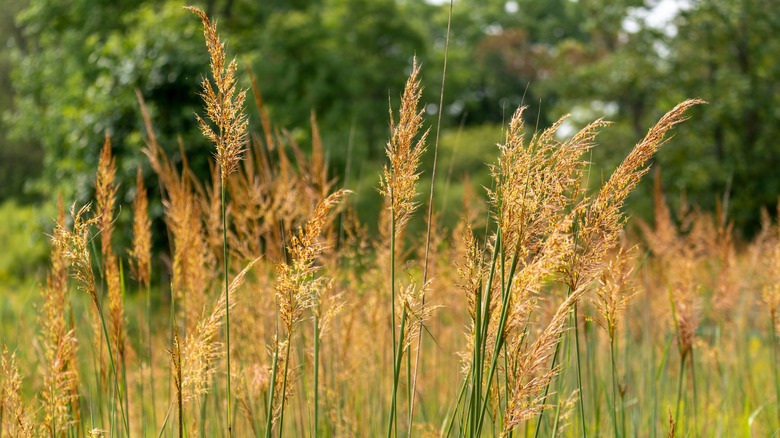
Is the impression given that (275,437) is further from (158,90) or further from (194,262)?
(158,90)

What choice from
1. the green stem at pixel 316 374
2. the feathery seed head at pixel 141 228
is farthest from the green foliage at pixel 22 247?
the green stem at pixel 316 374

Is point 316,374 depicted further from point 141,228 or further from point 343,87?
point 343,87

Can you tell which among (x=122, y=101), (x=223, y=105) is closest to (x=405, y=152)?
(x=223, y=105)

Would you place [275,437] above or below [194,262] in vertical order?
below

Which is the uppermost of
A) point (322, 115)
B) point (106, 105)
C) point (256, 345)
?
point (322, 115)

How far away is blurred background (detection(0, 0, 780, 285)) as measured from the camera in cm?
994

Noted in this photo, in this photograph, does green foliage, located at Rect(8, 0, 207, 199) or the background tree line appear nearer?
green foliage, located at Rect(8, 0, 207, 199)

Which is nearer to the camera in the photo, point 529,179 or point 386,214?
point 529,179

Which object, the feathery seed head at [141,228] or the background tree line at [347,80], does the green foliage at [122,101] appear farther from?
the feathery seed head at [141,228]

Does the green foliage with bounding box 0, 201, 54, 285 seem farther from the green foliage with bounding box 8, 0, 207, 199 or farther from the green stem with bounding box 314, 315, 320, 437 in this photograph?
the green stem with bounding box 314, 315, 320, 437

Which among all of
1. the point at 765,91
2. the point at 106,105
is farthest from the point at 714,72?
the point at 106,105

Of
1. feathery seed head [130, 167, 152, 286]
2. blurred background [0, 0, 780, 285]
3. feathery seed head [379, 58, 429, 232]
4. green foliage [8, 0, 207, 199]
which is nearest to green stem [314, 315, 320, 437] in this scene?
feathery seed head [379, 58, 429, 232]

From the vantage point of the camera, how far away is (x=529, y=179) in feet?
4.38

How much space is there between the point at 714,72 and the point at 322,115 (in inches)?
455
